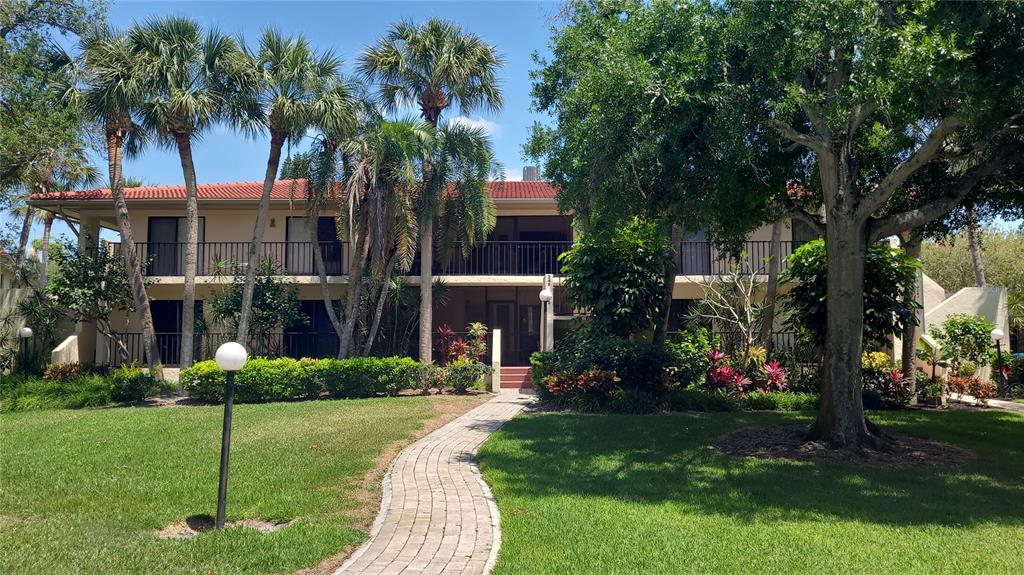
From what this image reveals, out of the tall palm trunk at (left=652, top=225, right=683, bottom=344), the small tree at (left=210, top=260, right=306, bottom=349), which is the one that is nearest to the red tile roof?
the small tree at (left=210, top=260, right=306, bottom=349)

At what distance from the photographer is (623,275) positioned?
14.3m

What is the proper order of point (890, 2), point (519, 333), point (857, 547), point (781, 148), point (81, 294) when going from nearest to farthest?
point (857, 547) → point (890, 2) → point (781, 148) → point (81, 294) → point (519, 333)

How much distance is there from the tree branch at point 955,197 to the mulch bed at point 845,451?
3.22 meters

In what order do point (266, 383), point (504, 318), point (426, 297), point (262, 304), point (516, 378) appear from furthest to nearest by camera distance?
point (504, 318) → point (516, 378) → point (262, 304) → point (426, 297) → point (266, 383)

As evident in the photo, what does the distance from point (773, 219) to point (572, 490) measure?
6.65 m

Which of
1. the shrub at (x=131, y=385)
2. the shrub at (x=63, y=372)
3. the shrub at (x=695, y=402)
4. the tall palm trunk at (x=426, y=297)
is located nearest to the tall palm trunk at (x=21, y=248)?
the shrub at (x=63, y=372)

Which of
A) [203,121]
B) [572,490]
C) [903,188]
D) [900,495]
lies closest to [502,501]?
[572,490]

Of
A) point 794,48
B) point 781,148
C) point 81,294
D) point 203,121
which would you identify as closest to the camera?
point 794,48

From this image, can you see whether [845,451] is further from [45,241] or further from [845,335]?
[45,241]

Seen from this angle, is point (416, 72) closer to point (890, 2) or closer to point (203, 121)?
point (203, 121)

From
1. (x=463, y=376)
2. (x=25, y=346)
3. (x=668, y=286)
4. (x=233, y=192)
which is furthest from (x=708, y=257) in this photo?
(x=25, y=346)

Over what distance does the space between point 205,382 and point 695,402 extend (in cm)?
1089

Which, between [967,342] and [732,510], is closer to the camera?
[732,510]

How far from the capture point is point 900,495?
7.16 metres
